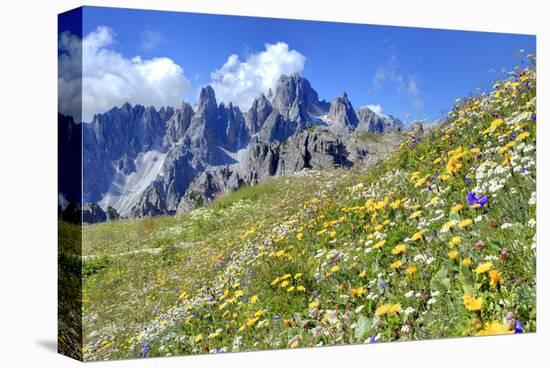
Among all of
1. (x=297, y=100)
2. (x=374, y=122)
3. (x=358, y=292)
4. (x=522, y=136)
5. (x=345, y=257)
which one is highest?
(x=297, y=100)

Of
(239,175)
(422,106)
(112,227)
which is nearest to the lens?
(112,227)

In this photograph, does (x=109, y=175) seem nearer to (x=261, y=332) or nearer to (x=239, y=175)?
(x=239, y=175)

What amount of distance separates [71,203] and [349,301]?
2.95 metres

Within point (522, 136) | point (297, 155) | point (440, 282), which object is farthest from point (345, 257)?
point (522, 136)

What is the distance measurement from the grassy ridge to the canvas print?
0.07 ft

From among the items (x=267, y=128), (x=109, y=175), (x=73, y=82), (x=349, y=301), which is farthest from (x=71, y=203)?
(x=349, y=301)

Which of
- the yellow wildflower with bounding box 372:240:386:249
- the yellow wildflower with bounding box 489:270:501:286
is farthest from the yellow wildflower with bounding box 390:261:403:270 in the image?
the yellow wildflower with bounding box 489:270:501:286

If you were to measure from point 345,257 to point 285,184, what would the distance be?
3.39 ft

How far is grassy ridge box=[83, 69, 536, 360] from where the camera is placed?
758 centimetres

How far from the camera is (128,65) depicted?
758 cm

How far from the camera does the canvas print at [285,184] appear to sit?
24.5ft

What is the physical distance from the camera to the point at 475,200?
807cm

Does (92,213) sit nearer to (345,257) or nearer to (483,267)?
(345,257)

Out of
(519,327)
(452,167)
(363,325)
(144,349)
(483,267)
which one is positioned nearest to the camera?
(483,267)
